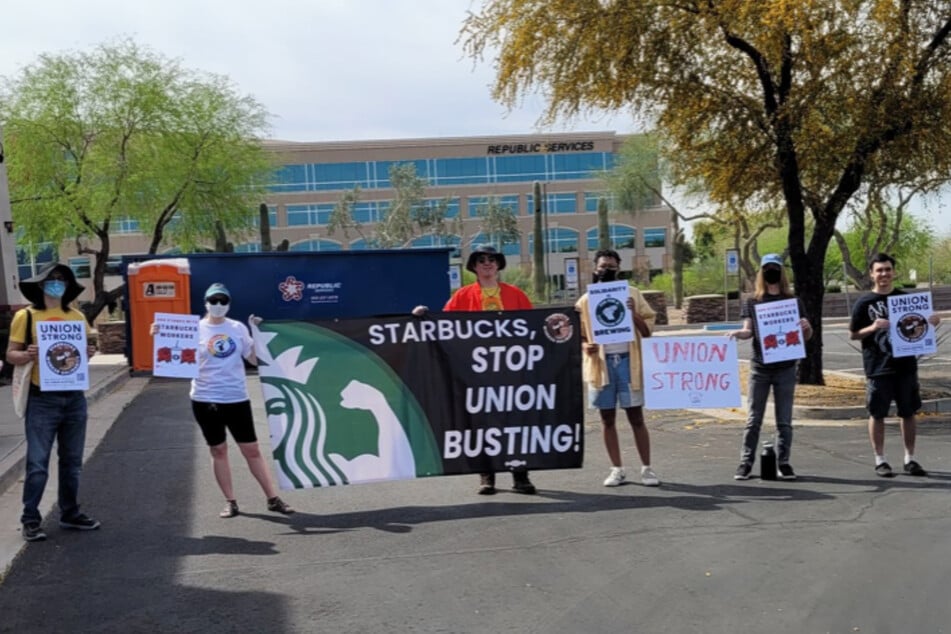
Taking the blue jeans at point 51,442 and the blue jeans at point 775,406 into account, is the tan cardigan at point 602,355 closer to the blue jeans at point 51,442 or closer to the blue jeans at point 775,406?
the blue jeans at point 775,406

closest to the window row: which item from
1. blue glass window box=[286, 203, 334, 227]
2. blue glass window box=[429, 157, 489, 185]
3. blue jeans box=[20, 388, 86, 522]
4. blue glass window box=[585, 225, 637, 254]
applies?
blue glass window box=[429, 157, 489, 185]

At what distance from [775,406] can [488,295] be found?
2537mm

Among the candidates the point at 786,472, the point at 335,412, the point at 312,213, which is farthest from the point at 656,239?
the point at 335,412

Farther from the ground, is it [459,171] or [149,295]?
[459,171]

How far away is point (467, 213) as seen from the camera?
8244 cm

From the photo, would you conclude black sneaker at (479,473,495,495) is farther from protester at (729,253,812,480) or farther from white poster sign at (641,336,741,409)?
protester at (729,253,812,480)

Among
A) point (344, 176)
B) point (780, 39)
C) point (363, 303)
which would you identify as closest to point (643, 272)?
point (344, 176)

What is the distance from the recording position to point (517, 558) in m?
6.61

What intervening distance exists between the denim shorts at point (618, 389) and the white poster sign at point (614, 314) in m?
0.18

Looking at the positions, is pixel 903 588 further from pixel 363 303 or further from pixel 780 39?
pixel 363 303

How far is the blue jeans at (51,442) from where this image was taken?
766 centimetres

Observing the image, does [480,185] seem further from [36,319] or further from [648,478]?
[36,319]

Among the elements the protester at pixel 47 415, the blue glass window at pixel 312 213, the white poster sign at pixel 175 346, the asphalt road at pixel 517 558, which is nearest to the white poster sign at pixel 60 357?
the protester at pixel 47 415

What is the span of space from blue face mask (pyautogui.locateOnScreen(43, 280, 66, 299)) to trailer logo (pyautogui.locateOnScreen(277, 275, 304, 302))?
17413mm
